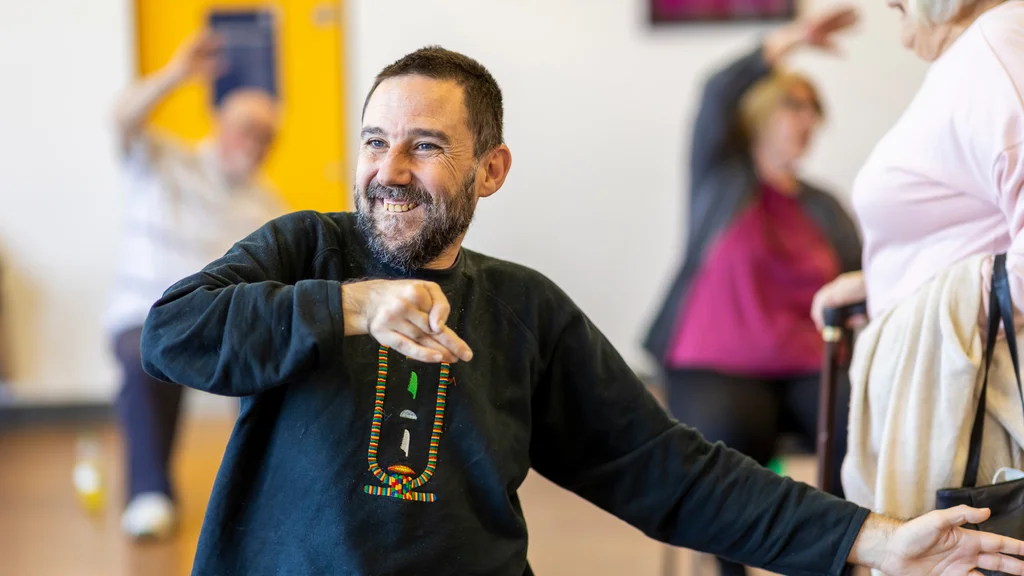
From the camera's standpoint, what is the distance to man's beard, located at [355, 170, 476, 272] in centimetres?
137

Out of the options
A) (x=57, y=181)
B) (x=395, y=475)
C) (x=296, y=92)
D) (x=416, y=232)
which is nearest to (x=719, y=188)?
(x=416, y=232)

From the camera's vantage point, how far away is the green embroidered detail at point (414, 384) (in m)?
1.36

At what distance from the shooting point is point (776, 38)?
3.10 meters

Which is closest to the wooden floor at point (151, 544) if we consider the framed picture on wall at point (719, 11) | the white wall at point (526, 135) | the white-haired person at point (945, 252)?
the white wall at point (526, 135)

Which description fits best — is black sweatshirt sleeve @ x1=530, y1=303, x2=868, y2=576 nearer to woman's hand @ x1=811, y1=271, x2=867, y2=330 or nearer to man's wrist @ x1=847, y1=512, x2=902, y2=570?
man's wrist @ x1=847, y1=512, x2=902, y2=570

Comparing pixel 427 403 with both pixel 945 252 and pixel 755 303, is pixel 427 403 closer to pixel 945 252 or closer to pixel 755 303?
pixel 945 252

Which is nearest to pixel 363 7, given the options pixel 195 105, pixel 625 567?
pixel 195 105

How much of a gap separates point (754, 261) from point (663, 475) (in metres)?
1.53

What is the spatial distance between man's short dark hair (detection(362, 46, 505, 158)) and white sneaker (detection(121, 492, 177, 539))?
244 cm

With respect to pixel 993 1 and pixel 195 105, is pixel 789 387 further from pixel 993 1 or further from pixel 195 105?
pixel 195 105

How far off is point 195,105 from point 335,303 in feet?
14.8

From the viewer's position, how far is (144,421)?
11.5 ft

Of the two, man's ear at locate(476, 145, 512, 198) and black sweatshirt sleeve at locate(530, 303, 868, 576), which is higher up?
man's ear at locate(476, 145, 512, 198)

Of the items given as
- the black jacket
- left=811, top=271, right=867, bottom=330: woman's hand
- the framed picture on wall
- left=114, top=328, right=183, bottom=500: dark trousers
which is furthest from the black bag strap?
the framed picture on wall
